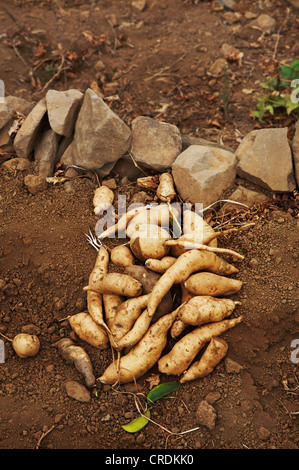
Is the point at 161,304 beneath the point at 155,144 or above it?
beneath

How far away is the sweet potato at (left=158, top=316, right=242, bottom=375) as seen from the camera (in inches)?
97.3

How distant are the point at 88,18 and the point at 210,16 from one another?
1531 millimetres

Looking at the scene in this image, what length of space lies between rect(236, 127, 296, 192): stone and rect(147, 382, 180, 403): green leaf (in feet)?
5.44

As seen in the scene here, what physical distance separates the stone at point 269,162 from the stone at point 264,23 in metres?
2.41

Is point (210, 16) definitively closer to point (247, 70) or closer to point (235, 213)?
point (247, 70)

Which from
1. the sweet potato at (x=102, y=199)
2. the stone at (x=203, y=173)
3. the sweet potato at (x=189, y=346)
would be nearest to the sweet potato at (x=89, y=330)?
the sweet potato at (x=189, y=346)

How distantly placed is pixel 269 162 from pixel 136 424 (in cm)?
211

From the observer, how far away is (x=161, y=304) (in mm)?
2652

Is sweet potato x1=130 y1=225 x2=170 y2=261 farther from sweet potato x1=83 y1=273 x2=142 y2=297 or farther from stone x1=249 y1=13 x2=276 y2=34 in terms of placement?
stone x1=249 y1=13 x2=276 y2=34

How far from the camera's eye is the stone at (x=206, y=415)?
7.52ft

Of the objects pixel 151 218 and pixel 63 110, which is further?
pixel 63 110

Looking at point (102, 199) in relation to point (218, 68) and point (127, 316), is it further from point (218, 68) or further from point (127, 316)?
point (218, 68)

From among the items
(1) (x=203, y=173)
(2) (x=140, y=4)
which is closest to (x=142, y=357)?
(1) (x=203, y=173)
